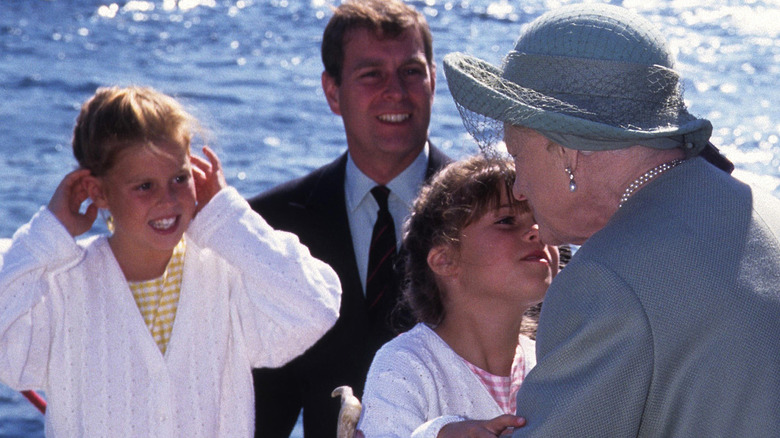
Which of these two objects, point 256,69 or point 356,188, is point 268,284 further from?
point 256,69

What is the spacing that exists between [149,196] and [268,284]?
1.10ft

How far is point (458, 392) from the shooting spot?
2.21 m

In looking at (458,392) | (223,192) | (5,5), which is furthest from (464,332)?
(5,5)

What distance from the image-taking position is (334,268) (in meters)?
2.90

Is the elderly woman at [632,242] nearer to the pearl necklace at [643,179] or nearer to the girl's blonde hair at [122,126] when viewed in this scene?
the pearl necklace at [643,179]

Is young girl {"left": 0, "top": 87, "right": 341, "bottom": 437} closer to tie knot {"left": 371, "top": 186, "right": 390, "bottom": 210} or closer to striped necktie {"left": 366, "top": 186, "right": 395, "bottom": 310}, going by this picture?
striped necktie {"left": 366, "top": 186, "right": 395, "bottom": 310}

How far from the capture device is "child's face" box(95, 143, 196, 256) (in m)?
2.54

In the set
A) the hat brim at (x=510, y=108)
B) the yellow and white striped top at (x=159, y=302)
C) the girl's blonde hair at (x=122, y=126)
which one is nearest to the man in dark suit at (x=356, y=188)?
the yellow and white striped top at (x=159, y=302)

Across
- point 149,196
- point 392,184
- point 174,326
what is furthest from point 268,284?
point 392,184

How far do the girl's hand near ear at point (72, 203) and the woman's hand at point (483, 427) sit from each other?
1.15 m

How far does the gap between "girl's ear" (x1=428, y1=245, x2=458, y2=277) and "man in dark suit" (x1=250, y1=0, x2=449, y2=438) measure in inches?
18.2

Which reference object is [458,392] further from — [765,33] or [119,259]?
[765,33]

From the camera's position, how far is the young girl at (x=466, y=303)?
216 cm

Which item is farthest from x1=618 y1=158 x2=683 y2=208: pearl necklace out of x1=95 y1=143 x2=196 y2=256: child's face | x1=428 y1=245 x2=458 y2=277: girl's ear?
x1=95 y1=143 x2=196 y2=256: child's face
